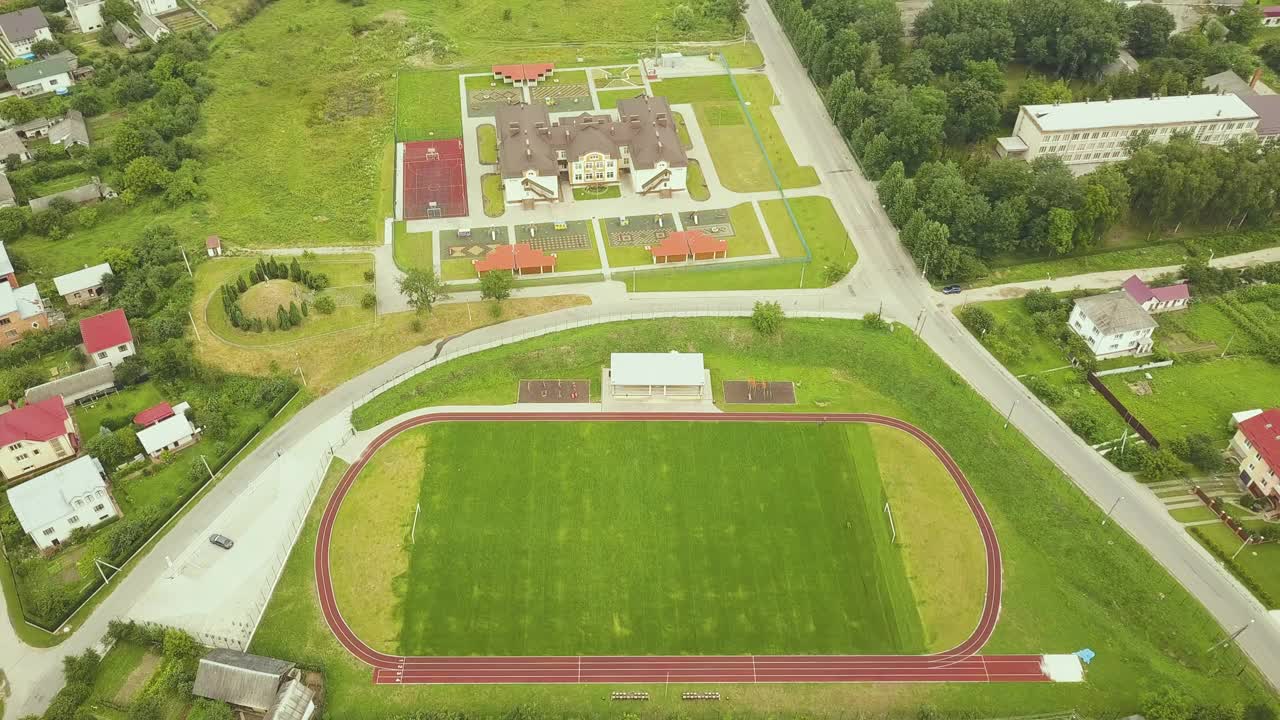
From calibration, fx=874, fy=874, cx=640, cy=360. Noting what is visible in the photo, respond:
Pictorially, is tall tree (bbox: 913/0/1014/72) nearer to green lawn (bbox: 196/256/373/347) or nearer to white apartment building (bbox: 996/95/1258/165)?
white apartment building (bbox: 996/95/1258/165)

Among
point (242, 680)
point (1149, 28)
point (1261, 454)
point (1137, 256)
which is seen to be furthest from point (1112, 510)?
point (1149, 28)

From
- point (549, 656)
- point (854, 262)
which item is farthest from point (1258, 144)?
point (549, 656)

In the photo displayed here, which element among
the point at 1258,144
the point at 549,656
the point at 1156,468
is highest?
the point at 1258,144

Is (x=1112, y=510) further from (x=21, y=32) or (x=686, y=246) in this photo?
(x=21, y=32)

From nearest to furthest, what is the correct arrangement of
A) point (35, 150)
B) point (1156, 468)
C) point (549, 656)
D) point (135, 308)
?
point (549, 656) → point (1156, 468) → point (135, 308) → point (35, 150)

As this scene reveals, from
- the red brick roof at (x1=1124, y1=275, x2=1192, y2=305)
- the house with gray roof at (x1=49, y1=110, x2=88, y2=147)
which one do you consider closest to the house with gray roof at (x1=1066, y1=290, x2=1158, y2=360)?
the red brick roof at (x1=1124, y1=275, x2=1192, y2=305)

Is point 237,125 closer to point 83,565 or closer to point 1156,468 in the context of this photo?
point 83,565

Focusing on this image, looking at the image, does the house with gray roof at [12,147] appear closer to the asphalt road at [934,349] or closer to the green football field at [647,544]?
the asphalt road at [934,349]
